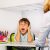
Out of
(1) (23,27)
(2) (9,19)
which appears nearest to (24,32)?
(1) (23,27)

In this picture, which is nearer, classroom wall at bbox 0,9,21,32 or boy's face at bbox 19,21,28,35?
boy's face at bbox 19,21,28,35

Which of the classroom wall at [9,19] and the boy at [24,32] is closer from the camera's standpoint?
the boy at [24,32]

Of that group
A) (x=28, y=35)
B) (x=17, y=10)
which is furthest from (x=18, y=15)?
(x=28, y=35)

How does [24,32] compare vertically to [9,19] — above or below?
below

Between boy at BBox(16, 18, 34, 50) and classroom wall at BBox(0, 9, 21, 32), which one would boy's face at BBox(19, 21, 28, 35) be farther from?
classroom wall at BBox(0, 9, 21, 32)

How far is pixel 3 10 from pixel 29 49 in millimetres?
834

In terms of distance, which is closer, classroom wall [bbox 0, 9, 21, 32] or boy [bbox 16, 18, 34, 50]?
boy [bbox 16, 18, 34, 50]

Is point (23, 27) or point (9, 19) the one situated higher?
point (9, 19)

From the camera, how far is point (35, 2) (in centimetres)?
171

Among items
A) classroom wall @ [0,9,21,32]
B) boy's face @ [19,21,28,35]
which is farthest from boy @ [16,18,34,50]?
classroom wall @ [0,9,21,32]

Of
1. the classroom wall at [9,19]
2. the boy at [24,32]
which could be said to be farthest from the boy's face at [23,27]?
the classroom wall at [9,19]

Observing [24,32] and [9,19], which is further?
[9,19]

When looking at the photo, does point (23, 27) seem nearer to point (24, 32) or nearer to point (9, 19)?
point (24, 32)

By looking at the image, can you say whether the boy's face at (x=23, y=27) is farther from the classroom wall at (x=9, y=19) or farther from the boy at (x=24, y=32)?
the classroom wall at (x=9, y=19)
